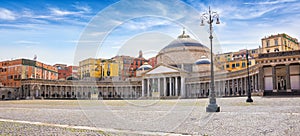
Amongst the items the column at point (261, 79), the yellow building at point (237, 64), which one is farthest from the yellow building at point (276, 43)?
the column at point (261, 79)

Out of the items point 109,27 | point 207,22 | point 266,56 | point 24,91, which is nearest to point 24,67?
point 24,91

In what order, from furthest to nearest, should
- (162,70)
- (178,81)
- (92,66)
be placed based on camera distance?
(162,70), (178,81), (92,66)

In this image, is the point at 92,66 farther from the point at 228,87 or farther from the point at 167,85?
the point at 167,85

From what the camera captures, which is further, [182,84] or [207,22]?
[182,84]

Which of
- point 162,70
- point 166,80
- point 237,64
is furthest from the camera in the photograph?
point 237,64

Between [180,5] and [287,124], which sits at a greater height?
[180,5]

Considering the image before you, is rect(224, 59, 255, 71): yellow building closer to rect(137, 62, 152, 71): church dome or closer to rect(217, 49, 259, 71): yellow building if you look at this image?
rect(217, 49, 259, 71): yellow building

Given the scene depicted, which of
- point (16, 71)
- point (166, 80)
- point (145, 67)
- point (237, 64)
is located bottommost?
point (166, 80)

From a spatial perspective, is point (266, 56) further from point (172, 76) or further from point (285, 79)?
point (172, 76)

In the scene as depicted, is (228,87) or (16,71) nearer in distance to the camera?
(228,87)

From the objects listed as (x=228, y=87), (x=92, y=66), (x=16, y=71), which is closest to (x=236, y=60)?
(x=228, y=87)

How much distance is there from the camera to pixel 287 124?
1116 cm

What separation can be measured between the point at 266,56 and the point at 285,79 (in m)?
5.78

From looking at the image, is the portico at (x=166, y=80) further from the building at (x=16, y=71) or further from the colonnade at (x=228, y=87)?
the building at (x=16, y=71)
